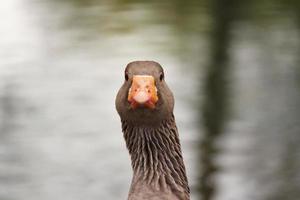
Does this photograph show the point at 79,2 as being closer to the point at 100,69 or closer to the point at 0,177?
the point at 100,69

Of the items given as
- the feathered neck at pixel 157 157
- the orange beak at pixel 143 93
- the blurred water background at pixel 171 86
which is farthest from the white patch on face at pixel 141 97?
the blurred water background at pixel 171 86

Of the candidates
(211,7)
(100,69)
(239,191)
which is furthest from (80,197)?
(211,7)

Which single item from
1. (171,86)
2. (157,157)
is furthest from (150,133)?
(171,86)

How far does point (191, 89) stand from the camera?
14.3 metres

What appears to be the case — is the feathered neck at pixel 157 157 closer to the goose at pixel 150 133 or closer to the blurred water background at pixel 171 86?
the goose at pixel 150 133

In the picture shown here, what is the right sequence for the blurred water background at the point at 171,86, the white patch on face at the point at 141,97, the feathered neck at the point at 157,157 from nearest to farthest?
the white patch on face at the point at 141,97
the feathered neck at the point at 157,157
the blurred water background at the point at 171,86

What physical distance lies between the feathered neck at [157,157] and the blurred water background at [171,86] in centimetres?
519

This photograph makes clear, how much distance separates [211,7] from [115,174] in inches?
314

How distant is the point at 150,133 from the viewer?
19.5 ft

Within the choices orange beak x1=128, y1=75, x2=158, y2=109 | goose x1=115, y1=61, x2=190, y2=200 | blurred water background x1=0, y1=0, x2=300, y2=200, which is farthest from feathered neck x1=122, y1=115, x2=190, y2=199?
blurred water background x1=0, y1=0, x2=300, y2=200

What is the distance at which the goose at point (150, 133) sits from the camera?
5.59m

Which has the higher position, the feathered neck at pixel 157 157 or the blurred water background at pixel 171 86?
the blurred water background at pixel 171 86

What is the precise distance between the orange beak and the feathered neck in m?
0.36

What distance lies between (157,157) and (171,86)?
7.97m
